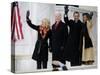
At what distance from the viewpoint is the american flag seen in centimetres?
153

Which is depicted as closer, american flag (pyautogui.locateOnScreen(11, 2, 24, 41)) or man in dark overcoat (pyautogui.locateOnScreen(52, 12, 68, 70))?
american flag (pyautogui.locateOnScreen(11, 2, 24, 41))

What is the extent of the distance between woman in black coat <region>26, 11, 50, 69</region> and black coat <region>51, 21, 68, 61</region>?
0.19 feet

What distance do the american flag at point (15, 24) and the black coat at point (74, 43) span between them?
39 centimetres

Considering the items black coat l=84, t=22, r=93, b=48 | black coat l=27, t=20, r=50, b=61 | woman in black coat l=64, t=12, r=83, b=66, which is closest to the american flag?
black coat l=27, t=20, r=50, b=61

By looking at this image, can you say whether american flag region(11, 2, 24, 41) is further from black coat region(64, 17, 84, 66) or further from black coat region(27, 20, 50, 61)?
black coat region(64, 17, 84, 66)

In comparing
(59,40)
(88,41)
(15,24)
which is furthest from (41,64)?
(88,41)

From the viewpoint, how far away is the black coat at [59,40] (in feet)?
5.44

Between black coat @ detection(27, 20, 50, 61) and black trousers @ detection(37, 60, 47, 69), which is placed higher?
black coat @ detection(27, 20, 50, 61)

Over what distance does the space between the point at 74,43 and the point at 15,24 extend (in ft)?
1.72

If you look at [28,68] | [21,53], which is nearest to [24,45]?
[21,53]

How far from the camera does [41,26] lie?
1.62 m

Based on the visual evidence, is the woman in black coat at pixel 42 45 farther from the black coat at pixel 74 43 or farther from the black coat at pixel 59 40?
the black coat at pixel 74 43

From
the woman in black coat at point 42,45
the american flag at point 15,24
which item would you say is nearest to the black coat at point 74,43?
the woman in black coat at point 42,45
